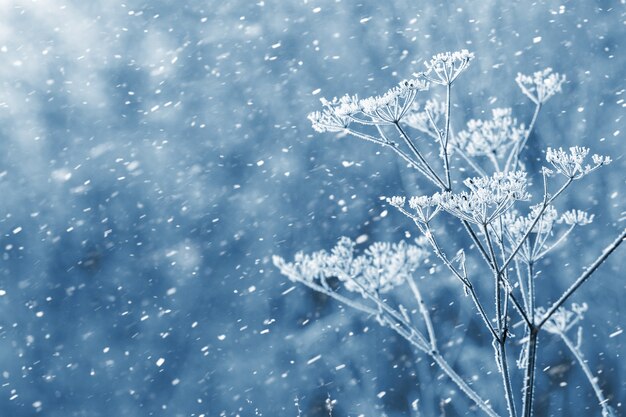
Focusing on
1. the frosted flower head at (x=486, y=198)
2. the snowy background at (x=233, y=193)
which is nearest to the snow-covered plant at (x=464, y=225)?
the frosted flower head at (x=486, y=198)

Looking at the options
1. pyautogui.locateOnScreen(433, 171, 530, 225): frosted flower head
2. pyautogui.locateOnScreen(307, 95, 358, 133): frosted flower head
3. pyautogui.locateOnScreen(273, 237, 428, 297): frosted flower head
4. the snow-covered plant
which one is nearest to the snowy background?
the snow-covered plant

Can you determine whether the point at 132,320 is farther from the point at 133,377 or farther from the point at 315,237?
the point at 315,237

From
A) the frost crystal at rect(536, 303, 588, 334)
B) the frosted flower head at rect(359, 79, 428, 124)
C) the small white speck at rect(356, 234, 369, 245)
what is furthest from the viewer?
the small white speck at rect(356, 234, 369, 245)

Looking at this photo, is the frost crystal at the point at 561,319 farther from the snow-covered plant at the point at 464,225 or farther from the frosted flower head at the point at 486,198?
the frosted flower head at the point at 486,198

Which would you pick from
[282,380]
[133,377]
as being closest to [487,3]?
[282,380]

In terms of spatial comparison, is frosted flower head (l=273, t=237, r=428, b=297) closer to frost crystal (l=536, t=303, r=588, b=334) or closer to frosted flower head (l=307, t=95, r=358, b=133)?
frosted flower head (l=307, t=95, r=358, b=133)

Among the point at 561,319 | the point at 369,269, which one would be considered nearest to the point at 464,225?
the point at 369,269

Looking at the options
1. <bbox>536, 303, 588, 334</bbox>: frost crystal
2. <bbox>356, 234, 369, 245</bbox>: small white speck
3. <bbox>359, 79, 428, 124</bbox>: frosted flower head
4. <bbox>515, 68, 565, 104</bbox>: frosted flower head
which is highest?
<bbox>356, 234, 369, 245</bbox>: small white speck

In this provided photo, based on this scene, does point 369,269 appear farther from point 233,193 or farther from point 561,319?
point 233,193
